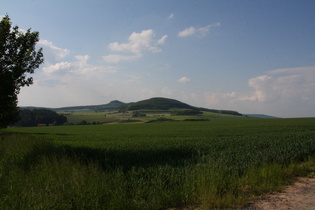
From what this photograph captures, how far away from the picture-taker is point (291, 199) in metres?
6.50

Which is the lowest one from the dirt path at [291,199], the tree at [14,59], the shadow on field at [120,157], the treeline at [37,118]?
the treeline at [37,118]

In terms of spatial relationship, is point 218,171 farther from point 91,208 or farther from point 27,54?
point 27,54

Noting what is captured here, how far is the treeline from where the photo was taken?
297ft

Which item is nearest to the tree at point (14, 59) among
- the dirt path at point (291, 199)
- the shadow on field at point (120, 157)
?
the shadow on field at point (120, 157)

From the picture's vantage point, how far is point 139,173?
8805 mm

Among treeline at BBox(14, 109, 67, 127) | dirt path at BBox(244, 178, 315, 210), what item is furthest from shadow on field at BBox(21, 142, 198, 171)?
treeline at BBox(14, 109, 67, 127)

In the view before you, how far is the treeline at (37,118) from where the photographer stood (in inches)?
3565

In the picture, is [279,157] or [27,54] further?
[27,54]

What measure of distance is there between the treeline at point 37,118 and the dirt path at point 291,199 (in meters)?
99.4

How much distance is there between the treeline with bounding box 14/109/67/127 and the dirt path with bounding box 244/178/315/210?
9938cm

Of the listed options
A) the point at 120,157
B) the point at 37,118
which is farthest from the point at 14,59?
the point at 37,118

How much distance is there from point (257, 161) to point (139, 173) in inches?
228

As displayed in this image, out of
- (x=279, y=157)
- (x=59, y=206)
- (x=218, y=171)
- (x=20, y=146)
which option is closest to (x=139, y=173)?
(x=218, y=171)

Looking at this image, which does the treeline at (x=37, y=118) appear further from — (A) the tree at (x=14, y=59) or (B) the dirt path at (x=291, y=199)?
(B) the dirt path at (x=291, y=199)
